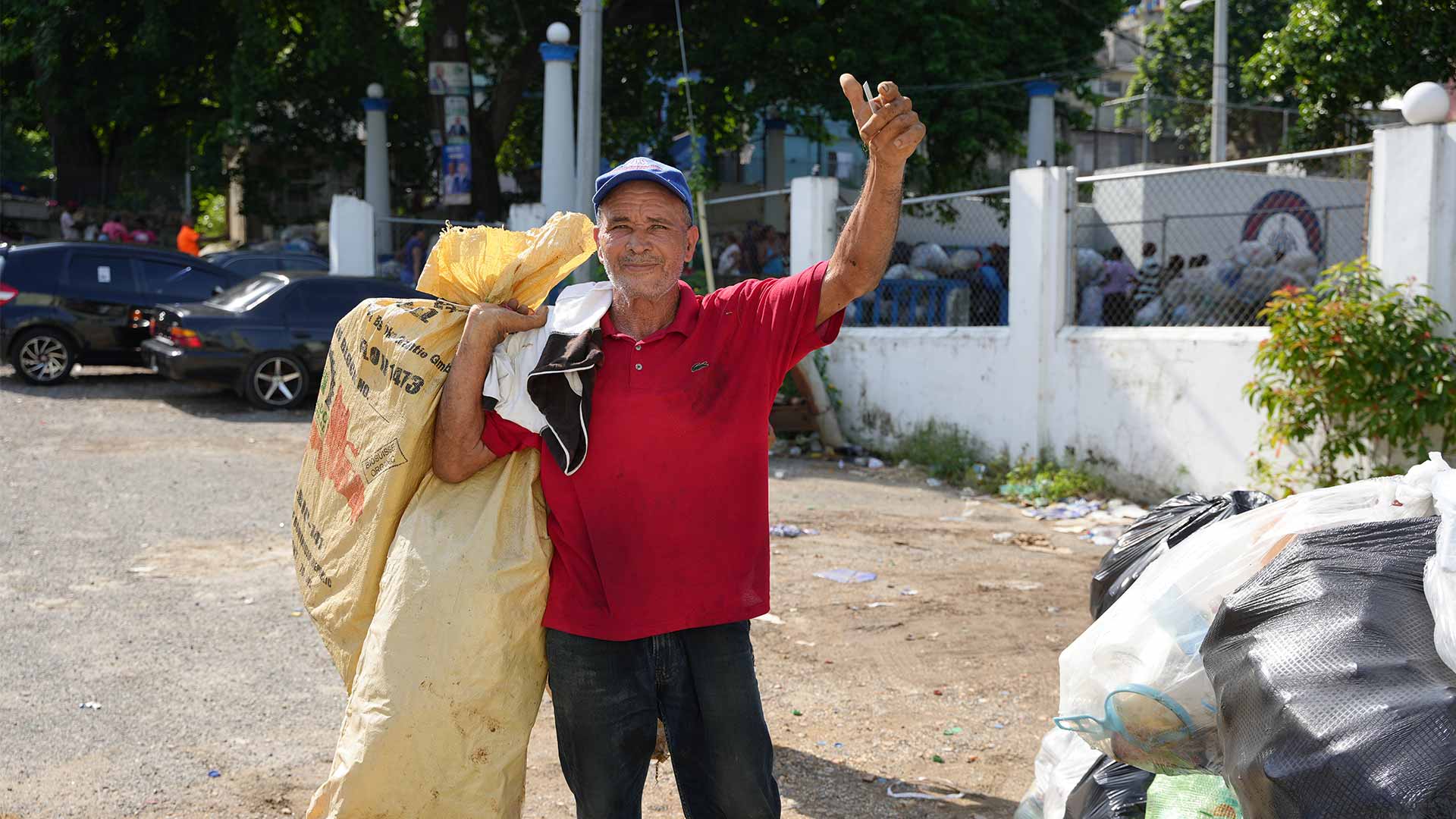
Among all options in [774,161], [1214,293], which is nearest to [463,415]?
[1214,293]

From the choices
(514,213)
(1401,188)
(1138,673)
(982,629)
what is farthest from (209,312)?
(1138,673)

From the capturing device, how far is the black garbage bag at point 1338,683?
1882mm

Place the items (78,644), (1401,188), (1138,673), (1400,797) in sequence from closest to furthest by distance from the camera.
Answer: (1400,797)
(1138,673)
(78,644)
(1401,188)

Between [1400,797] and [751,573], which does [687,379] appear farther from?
[1400,797]

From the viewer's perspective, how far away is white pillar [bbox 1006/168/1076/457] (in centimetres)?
907

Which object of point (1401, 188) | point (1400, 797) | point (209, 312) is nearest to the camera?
point (1400, 797)

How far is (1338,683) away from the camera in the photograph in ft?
6.61

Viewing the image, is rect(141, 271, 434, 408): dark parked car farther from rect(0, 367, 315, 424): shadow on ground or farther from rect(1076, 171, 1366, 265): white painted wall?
rect(1076, 171, 1366, 265): white painted wall

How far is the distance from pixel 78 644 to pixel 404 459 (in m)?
3.16

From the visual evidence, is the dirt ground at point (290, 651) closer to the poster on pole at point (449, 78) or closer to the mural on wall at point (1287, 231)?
the mural on wall at point (1287, 231)

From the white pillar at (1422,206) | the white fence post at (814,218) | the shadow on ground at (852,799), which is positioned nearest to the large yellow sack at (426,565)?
the shadow on ground at (852,799)

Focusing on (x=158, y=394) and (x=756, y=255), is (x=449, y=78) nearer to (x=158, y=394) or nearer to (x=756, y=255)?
(x=158, y=394)

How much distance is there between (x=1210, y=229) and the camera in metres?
19.1

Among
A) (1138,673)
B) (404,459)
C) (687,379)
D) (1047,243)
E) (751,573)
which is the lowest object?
(1138,673)
